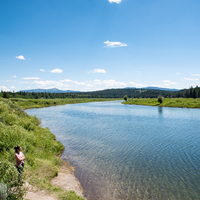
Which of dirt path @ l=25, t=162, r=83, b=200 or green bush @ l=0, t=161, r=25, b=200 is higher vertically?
green bush @ l=0, t=161, r=25, b=200

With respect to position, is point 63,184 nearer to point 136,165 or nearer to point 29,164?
point 29,164

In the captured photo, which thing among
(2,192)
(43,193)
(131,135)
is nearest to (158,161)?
(131,135)

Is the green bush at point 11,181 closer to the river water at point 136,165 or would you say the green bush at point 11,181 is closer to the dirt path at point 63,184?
the dirt path at point 63,184

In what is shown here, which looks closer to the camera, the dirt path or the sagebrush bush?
the sagebrush bush

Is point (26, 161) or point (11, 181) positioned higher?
point (11, 181)

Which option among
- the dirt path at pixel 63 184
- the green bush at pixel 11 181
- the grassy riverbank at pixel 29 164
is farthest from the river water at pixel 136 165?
the green bush at pixel 11 181

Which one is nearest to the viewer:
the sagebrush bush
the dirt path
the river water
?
the sagebrush bush

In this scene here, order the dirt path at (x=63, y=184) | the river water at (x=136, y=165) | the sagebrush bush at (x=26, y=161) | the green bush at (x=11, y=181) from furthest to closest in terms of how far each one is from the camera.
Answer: the river water at (x=136, y=165) < the dirt path at (x=63, y=184) < the sagebrush bush at (x=26, y=161) < the green bush at (x=11, y=181)

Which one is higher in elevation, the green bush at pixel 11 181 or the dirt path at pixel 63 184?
the green bush at pixel 11 181

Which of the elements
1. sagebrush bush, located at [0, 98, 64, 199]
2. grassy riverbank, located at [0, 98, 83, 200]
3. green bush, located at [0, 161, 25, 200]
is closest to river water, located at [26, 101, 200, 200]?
grassy riverbank, located at [0, 98, 83, 200]

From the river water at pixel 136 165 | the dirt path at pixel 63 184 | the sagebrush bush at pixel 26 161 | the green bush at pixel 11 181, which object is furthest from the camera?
the river water at pixel 136 165

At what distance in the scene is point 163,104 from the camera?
3959 inches

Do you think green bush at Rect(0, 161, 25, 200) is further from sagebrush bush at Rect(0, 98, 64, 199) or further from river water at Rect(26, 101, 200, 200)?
river water at Rect(26, 101, 200, 200)

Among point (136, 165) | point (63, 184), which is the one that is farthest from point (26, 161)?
point (136, 165)
